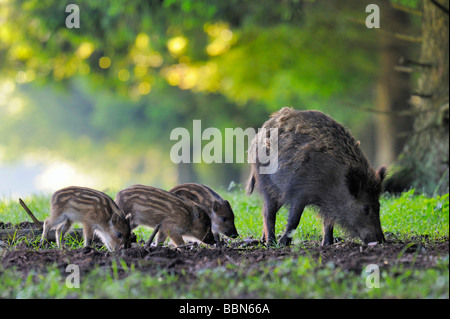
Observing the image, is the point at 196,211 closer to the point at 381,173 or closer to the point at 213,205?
the point at 213,205

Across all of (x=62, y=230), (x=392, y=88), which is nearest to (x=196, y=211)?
(x=62, y=230)

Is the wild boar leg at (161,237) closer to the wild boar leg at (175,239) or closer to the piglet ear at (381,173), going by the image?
the wild boar leg at (175,239)

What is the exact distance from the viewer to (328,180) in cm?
704

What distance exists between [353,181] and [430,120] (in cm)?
453

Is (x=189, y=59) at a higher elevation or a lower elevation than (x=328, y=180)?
higher

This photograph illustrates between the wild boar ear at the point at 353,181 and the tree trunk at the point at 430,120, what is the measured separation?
4012mm

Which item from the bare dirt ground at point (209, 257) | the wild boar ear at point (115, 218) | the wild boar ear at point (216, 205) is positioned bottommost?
the bare dirt ground at point (209, 257)

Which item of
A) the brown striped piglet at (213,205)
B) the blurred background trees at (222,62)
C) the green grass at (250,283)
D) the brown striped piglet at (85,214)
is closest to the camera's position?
the green grass at (250,283)

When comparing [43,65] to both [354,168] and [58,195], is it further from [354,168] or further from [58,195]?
[354,168]

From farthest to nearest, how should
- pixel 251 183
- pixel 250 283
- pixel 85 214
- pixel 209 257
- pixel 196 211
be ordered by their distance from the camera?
pixel 251 183
pixel 196 211
pixel 85 214
pixel 209 257
pixel 250 283

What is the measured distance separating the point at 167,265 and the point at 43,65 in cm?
1593

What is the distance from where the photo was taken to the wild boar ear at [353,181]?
272 inches

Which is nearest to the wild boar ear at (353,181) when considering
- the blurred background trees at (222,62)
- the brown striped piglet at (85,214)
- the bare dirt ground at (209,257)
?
the bare dirt ground at (209,257)

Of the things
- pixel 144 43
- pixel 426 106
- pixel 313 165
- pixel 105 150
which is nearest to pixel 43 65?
pixel 144 43
